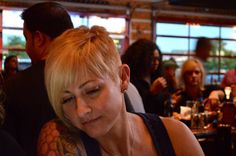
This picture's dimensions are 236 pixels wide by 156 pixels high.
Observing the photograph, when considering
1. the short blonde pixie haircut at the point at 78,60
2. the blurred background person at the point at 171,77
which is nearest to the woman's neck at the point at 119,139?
the short blonde pixie haircut at the point at 78,60

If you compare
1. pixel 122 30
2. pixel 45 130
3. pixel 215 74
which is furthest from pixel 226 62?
pixel 45 130

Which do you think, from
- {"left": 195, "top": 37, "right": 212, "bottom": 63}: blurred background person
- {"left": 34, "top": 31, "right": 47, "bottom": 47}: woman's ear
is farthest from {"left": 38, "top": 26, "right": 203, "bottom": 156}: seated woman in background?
{"left": 195, "top": 37, "right": 212, "bottom": 63}: blurred background person

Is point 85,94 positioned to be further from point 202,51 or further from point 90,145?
point 202,51

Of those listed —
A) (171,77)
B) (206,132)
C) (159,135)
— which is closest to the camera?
(159,135)

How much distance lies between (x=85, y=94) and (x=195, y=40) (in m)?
9.26

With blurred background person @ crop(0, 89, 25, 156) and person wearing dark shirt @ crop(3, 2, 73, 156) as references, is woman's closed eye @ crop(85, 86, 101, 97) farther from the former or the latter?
person wearing dark shirt @ crop(3, 2, 73, 156)

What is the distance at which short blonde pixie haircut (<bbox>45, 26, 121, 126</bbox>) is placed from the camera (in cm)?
103

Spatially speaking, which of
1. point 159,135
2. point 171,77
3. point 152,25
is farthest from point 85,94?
point 152,25

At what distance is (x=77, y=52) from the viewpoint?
3.41ft

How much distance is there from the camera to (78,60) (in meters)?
1.03

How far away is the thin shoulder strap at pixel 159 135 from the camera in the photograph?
1295 millimetres

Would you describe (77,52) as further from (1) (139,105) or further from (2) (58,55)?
(1) (139,105)

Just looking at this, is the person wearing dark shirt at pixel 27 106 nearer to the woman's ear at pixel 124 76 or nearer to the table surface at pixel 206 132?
the woman's ear at pixel 124 76

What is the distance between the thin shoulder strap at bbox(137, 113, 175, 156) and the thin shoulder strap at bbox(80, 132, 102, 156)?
0.74ft
